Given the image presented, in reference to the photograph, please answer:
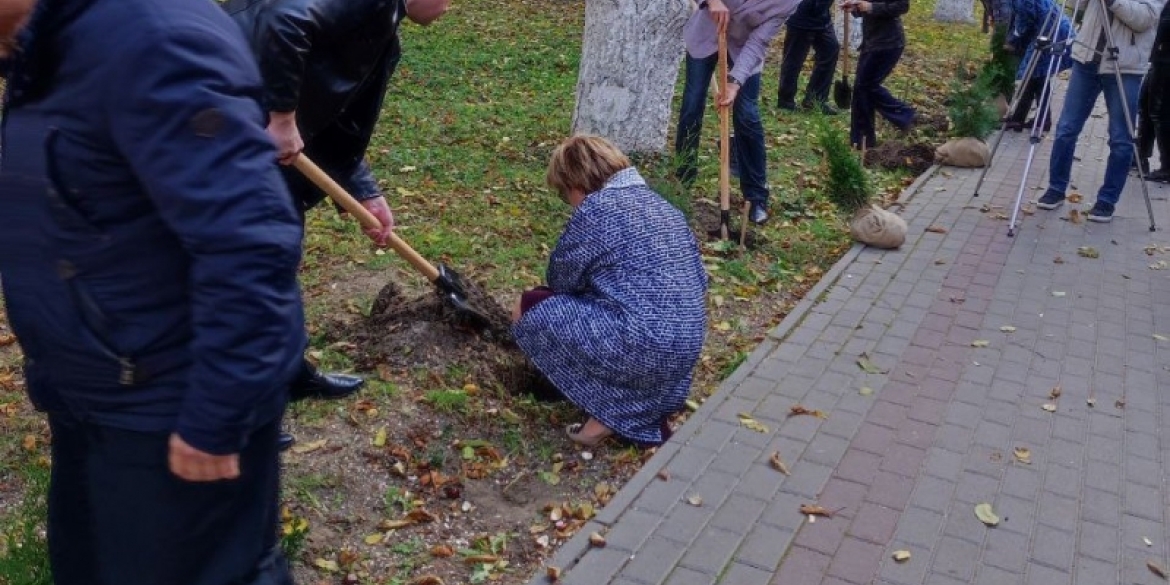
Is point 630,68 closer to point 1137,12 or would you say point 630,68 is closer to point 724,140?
point 724,140

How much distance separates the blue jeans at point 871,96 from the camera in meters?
9.00

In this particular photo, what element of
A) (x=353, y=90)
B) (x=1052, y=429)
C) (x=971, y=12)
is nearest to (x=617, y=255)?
(x=353, y=90)

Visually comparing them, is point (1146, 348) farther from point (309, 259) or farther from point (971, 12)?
point (971, 12)

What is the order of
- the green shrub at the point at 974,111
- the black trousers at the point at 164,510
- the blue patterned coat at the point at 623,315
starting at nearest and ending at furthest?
the black trousers at the point at 164,510 → the blue patterned coat at the point at 623,315 → the green shrub at the point at 974,111

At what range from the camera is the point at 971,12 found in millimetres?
19422

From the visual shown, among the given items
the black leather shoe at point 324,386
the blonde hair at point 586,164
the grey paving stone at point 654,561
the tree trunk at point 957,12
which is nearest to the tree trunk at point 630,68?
the blonde hair at point 586,164

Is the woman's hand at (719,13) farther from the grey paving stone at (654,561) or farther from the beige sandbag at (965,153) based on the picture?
the grey paving stone at (654,561)

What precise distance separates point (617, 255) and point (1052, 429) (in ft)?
6.55

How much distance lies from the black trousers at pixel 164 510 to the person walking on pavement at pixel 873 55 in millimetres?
7382

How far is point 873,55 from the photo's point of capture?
9.03 m

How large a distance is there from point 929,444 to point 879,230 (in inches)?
101

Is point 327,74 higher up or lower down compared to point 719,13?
higher up

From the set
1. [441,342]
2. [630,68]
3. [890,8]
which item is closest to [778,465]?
[441,342]

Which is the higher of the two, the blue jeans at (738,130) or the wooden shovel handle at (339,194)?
the wooden shovel handle at (339,194)
